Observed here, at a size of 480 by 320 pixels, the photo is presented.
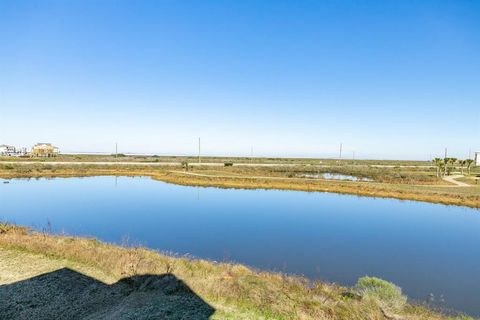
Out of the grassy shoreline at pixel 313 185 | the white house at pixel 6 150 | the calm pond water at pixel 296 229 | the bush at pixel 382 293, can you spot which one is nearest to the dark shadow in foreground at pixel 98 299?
the bush at pixel 382 293

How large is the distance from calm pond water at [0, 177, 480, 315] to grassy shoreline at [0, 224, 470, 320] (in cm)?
409

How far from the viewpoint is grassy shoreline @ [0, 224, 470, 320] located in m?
9.10

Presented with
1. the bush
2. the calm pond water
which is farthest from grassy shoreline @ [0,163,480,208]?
the bush

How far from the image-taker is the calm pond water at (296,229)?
16250 millimetres

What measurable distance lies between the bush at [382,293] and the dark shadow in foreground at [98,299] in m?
5.66

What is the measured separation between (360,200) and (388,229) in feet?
44.7

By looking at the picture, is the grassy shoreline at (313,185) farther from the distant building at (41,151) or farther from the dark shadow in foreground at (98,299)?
the distant building at (41,151)

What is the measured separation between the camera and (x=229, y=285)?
10.4m

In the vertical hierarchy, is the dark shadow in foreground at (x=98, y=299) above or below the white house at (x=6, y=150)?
below

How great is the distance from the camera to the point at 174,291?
998 centimetres

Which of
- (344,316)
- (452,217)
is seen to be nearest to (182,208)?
(344,316)

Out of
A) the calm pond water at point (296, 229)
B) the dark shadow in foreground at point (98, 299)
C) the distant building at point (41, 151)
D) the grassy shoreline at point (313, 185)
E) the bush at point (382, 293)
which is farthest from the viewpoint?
the distant building at point (41, 151)

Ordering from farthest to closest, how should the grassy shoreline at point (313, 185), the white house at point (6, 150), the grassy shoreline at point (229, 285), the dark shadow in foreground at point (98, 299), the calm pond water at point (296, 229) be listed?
Result: the white house at point (6, 150)
the grassy shoreline at point (313, 185)
the calm pond water at point (296, 229)
the grassy shoreline at point (229, 285)
the dark shadow in foreground at point (98, 299)

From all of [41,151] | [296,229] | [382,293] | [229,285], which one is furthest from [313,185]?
[41,151]
